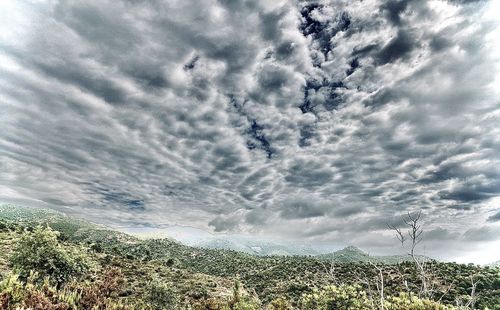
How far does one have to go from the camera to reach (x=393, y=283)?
65.2m

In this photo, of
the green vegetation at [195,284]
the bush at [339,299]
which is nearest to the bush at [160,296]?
the green vegetation at [195,284]

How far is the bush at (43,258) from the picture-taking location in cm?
2930

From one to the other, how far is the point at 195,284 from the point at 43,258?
35.3 m

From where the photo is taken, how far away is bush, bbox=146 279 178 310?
123 ft

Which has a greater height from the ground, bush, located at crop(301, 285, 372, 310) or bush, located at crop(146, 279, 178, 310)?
bush, located at crop(301, 285, 372, 310)

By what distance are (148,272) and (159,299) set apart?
26.0 metres

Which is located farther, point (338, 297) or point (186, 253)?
point (186, 253)

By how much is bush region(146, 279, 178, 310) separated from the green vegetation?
0.12 meters

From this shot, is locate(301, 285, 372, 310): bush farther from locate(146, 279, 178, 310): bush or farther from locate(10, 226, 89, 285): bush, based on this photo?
locate(10, 226, 89, 285): bush

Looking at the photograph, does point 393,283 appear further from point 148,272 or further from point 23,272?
point 23,272

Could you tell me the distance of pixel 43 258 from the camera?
97.7ft

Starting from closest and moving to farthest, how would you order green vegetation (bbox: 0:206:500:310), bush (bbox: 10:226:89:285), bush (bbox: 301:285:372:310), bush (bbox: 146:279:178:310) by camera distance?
green vegetation (bbox: 0:206:500:310)
bush (bbox: 10:226:89:285)
bush (bbox: 301:285:372:310)
bush (bbox: 146:279:178:310)

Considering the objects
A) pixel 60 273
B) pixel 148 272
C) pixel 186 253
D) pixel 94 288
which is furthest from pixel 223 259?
pixel 94 288

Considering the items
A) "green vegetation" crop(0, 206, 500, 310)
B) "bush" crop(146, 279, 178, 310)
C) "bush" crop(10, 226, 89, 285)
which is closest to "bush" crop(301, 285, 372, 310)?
"green vegetation" crop(0, 206, 500, 310)
